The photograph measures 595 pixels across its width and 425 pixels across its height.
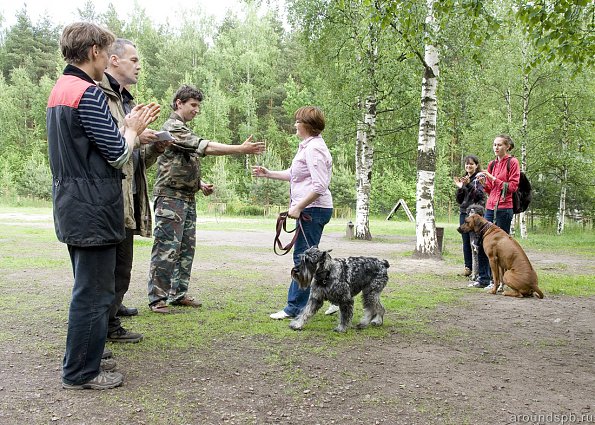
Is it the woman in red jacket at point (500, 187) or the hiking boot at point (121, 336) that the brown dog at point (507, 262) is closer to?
the woman in red jacket at point (500, 187)

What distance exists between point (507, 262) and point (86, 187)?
597 centimetres

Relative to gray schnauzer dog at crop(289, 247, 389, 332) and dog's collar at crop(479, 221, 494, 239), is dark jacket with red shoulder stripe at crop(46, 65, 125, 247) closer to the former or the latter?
gray schnauzer dog at crop(289, 247, 389, 332)

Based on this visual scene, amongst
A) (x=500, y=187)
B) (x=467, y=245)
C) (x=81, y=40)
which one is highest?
(x=81, y=40)

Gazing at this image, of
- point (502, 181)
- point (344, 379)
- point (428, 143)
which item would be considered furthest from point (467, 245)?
point (344, 379)

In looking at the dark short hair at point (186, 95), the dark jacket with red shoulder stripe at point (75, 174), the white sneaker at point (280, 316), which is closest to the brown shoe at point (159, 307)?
the white sneaker at point (280, 316)

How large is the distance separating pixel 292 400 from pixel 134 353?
163cm

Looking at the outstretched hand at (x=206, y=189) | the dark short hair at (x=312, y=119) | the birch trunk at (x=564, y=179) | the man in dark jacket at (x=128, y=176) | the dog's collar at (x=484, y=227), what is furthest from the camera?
the birch trunk at (x=564, y=179)

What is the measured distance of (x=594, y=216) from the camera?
23734 millimetres

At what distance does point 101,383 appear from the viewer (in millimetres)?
3500

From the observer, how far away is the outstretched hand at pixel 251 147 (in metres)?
4.98

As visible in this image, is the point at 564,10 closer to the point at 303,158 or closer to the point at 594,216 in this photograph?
the point at 303,158

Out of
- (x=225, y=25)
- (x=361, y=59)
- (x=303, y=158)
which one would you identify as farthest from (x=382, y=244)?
(x=225, y=25)

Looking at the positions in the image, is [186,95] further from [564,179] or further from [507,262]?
[564,179]

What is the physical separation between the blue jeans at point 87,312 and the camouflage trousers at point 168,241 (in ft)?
6.90
